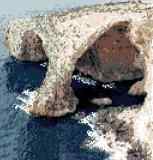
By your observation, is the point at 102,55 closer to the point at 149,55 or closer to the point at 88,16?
the point at 88,16

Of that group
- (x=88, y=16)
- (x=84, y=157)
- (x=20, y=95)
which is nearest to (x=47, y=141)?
(x=84, y=157)

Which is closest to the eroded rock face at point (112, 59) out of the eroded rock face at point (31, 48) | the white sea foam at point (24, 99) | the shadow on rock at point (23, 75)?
the shadow on rock at point (23, 75)

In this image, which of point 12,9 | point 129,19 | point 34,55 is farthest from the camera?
point 12,9

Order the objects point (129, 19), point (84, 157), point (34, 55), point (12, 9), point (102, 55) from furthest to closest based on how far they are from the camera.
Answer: point (12, 9)
point (34, 55)
point (102, 55)
point (129, 19)
point (84, 157)

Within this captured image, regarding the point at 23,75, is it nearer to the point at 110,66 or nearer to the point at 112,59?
the point at 110,66

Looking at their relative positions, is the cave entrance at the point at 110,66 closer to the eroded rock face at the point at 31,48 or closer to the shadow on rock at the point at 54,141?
the eroded rock face at the point at 31,48

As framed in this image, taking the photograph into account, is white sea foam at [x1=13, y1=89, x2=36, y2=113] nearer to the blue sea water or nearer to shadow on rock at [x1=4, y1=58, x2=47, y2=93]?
the blue sea water
